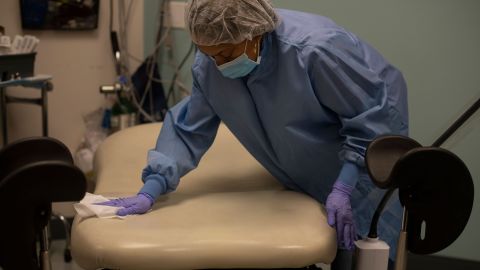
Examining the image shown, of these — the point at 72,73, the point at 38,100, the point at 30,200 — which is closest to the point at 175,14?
the point at 72,73

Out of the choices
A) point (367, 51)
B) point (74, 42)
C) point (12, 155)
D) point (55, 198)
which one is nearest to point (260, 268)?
point (55, 198)

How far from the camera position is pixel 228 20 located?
123 cm

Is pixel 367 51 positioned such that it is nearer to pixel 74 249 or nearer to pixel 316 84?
pixel 316 84

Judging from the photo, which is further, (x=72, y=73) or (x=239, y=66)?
(x=72, y=73)

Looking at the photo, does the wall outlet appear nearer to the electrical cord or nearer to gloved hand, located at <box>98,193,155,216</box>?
the electrical cord

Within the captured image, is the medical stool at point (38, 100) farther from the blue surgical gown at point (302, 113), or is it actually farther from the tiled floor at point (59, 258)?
the blue surgical gown at point (302, 113)

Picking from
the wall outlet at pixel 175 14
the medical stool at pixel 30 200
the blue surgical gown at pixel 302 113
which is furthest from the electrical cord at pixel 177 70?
the medical stool at pixel 30 200

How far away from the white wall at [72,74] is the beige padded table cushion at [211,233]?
3.60ft

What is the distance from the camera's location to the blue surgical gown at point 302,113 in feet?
4.14

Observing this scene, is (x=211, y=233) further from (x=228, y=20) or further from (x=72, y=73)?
(x=72, y=73)

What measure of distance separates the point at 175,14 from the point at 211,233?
1577 millimetres

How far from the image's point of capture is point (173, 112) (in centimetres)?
156

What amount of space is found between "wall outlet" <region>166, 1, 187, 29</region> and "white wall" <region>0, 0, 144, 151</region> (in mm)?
157

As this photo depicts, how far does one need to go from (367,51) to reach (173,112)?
22.7 inches
